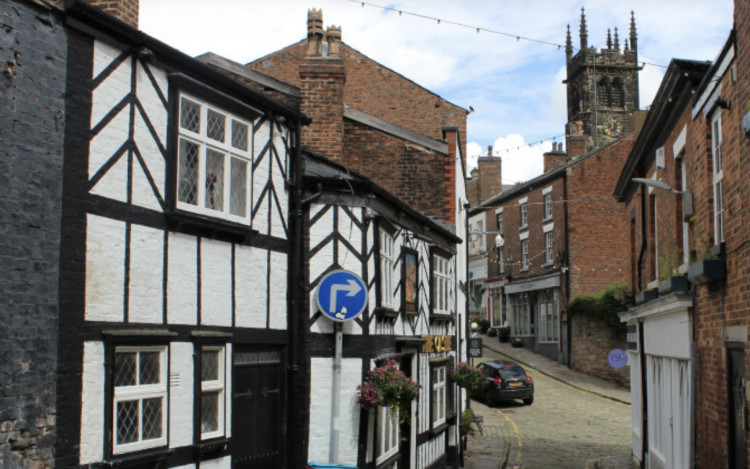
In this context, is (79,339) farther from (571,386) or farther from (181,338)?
(571,386)

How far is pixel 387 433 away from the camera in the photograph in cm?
1292

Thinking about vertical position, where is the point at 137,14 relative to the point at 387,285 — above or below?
above

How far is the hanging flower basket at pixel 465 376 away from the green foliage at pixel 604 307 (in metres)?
17.9

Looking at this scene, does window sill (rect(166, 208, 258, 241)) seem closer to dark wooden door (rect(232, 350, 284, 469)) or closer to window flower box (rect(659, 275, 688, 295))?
dark wooden door (rect(232, 350, 284, 469))

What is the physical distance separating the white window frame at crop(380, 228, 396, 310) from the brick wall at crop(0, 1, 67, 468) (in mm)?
6499

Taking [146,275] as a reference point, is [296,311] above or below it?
below

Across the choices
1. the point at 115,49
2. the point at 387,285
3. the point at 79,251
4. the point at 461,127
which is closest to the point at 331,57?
the point at 387,285

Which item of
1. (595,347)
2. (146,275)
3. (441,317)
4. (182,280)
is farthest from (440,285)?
(595,347)

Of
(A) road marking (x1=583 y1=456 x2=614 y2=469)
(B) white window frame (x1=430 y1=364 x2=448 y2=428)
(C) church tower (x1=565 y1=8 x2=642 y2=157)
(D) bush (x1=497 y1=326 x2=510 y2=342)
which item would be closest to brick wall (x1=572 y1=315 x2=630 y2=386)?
(D) bush (x1=497 y1=326 x2=510 y2=342)

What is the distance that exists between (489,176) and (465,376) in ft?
118

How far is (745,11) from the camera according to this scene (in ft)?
29.1

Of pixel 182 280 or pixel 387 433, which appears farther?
pixel 387 433

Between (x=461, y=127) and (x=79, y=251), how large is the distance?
1957 cm

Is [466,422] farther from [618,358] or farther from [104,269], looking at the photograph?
[104,269]
